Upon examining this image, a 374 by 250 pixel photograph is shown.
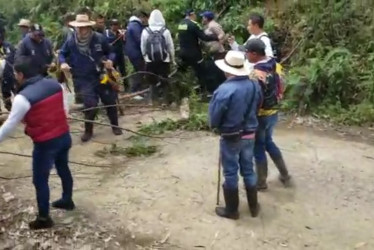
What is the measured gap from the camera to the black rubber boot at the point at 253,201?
673cm

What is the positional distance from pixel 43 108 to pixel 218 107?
174cm

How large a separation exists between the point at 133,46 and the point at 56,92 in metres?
6.08

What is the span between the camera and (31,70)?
6.06 m

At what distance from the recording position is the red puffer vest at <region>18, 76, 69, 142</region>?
593cm

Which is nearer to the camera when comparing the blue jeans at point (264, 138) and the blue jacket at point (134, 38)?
the blue jeans at point (264, 138)

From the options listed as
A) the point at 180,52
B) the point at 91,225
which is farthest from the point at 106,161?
the point at 180,52

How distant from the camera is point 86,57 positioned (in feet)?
29.8

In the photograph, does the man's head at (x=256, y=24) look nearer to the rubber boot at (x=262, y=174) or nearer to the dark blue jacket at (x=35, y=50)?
the rubber boot at (x=262, y=174)

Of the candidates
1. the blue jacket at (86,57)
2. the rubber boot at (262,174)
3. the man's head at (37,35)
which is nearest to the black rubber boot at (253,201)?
the rubber boot at (262,174)

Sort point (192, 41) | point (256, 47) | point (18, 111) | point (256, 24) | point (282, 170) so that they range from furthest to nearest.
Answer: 1. point (192, 41)
2. point (282, 170)
3. point (256, 24)
4. point (256, 47)
5. point (18, 111)

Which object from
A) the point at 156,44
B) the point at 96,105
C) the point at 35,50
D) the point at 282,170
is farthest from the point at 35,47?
the point at 282,170

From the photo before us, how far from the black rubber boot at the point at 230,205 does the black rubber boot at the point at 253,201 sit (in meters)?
0.15

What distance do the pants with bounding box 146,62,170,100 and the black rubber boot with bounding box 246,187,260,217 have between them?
5.22 m

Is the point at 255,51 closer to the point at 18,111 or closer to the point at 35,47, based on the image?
the point at 18,111
